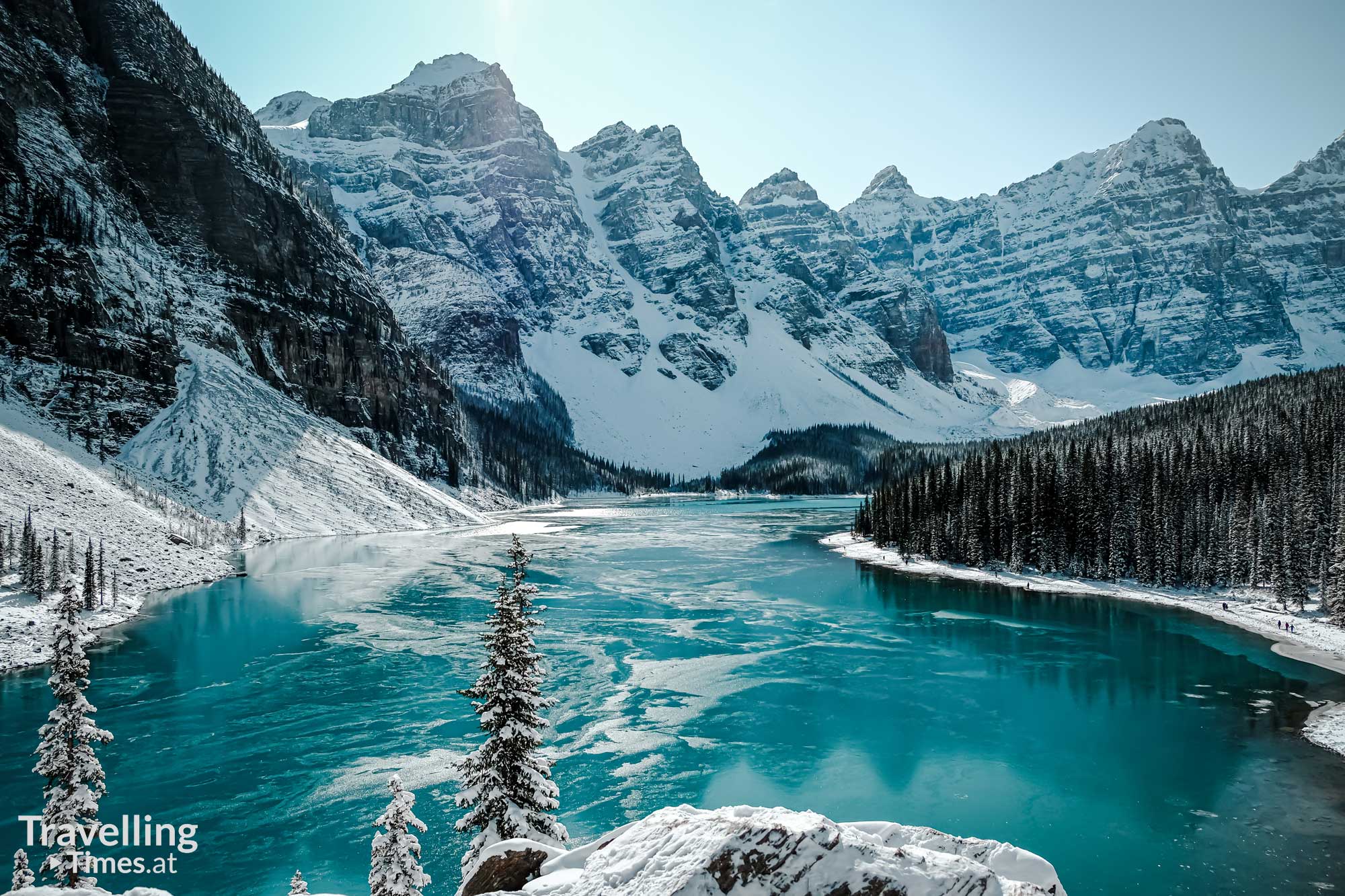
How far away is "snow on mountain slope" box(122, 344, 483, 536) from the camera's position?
87.9 metres

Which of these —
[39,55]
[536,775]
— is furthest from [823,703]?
[39,55]

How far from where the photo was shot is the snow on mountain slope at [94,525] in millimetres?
47906

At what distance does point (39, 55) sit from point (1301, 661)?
571 feet

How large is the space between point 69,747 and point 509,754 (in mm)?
8784

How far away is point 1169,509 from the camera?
67.1 metres

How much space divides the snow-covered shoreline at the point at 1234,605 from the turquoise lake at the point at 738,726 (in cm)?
140

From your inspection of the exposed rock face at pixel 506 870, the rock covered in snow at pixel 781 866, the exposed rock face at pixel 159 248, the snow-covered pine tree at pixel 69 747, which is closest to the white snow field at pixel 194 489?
the exposed rock face at pixel 159 248

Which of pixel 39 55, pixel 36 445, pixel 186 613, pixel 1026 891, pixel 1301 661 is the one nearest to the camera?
pixel 1026 891

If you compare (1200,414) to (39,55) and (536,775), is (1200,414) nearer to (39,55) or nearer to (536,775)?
(536,775)

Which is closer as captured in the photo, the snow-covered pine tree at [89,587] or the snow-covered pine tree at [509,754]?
the snow-covered pine tree at [509,754]

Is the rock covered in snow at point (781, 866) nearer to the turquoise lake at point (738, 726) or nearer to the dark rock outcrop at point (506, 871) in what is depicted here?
the dark rock outcrop at point (506, 871)

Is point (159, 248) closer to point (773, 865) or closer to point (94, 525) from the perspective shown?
point (94, 525)

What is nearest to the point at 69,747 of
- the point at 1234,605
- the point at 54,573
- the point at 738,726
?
the point at 738,726

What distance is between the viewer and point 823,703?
34312mm
